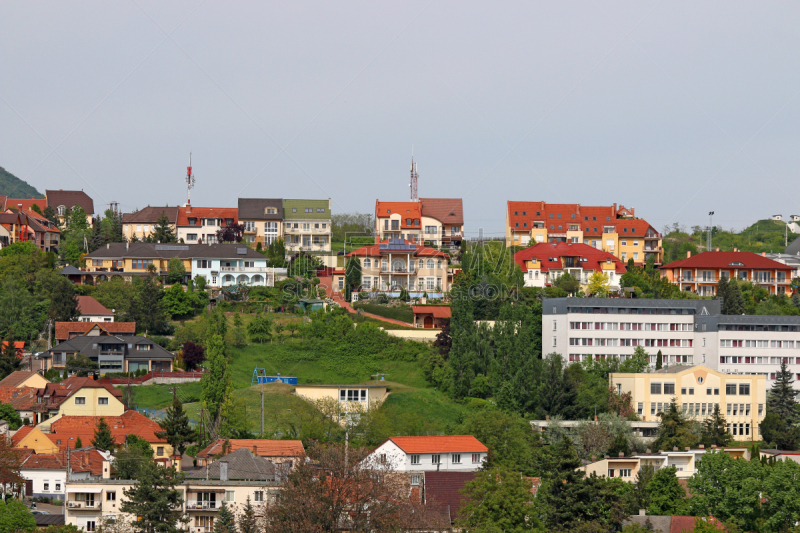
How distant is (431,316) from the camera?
85.8 metres

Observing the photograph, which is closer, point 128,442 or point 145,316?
point 128,442

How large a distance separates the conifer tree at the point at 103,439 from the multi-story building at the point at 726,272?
56300 mm

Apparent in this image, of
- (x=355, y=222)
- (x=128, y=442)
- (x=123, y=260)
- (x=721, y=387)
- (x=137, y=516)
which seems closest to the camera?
(x=137, y=516)

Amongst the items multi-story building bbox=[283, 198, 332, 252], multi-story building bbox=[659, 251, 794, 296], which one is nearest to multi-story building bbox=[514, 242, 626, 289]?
multi-story building bbox=[659, 251, 794, 296]

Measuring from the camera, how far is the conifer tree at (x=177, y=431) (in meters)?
61.7

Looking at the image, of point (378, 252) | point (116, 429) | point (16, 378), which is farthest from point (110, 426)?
point (378, 252)

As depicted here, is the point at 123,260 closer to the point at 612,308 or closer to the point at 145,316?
the point at 145,316

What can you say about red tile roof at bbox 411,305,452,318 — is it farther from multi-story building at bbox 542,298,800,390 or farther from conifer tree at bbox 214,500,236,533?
conifer tree at bbox 214,500,236,533

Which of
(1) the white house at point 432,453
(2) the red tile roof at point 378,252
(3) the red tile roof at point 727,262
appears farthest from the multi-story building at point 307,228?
(1) the white house at point 432,453

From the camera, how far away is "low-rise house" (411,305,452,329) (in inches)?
3359

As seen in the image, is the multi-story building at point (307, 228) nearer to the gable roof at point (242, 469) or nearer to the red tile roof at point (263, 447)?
the red tile roof at point (263, 447)

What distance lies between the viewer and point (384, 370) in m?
77.9

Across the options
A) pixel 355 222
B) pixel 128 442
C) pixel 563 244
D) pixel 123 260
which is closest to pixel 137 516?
pixel 128 442

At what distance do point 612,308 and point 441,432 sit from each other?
20068mm
